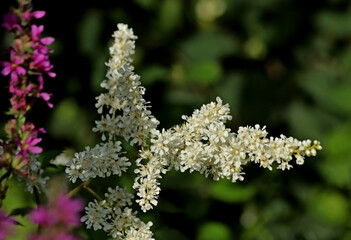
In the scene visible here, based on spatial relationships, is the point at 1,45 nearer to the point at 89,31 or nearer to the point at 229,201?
the point at 89,31

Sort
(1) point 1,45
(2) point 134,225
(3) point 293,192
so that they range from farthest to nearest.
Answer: (3) point 293,192, (1) point 1,45, (2) point 134,225

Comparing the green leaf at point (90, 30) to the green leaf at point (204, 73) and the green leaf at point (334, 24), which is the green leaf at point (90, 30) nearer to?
the green leaf at point (204, 73)

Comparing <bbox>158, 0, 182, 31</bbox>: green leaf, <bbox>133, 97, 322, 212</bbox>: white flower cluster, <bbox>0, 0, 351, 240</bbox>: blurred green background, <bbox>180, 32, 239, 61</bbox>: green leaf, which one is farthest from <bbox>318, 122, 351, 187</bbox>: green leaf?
<bbox>133, 97, 322, 212</bbox>: white flower cluster

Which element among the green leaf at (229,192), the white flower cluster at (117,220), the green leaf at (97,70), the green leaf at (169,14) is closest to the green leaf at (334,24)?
the green leaf at (169,14)

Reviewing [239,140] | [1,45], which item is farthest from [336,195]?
[239,140]

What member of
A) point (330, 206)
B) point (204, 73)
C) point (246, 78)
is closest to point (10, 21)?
point (204, 73)

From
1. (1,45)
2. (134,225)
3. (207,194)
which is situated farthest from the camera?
(1,45)
